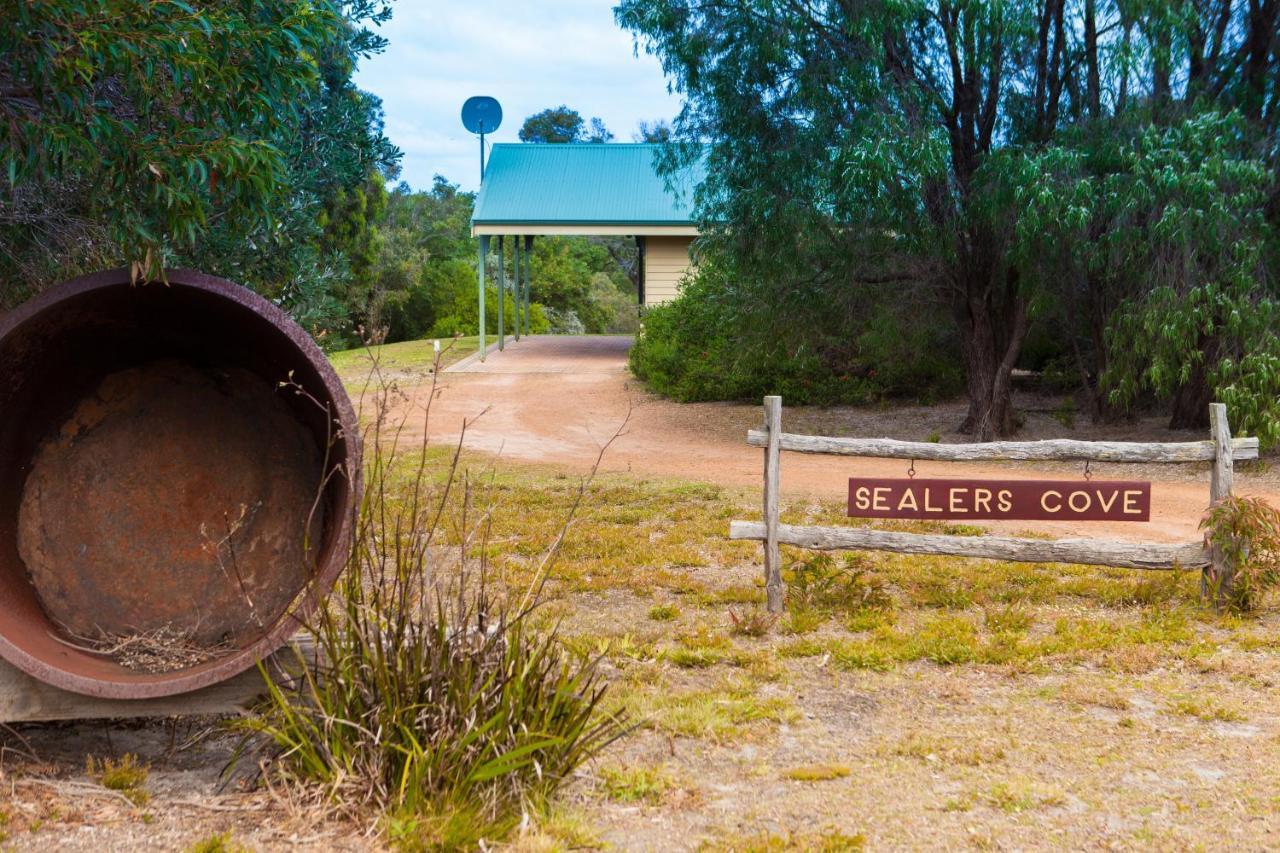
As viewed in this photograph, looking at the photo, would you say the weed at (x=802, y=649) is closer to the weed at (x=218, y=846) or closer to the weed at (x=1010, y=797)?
the weed at (x=1010, y=797)

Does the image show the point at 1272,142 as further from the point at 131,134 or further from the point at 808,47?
the point at 131,134

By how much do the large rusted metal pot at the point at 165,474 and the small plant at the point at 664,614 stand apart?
8.67 feet

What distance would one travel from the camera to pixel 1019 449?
24.0ft

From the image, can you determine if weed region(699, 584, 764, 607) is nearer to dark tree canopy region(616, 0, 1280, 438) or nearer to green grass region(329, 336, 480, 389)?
dark tree canopy region(616, 0, 1280, 438)

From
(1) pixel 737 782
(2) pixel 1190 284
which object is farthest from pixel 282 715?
(2) pixel 1190 284

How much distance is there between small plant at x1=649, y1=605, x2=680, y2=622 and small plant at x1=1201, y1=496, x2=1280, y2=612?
3.21 metres

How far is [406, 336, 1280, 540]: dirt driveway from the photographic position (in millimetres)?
12380

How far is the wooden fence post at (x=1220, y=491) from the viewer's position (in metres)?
7.14

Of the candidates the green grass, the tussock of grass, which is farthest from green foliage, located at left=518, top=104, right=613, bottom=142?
the tussock of grass

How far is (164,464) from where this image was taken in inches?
198

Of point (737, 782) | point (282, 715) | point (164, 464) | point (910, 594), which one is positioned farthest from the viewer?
point (910, 594)

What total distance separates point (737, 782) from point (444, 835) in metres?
1.29

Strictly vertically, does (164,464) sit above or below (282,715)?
above

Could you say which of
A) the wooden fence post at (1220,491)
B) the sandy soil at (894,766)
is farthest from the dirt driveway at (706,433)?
the sandy soil at (894,766)
